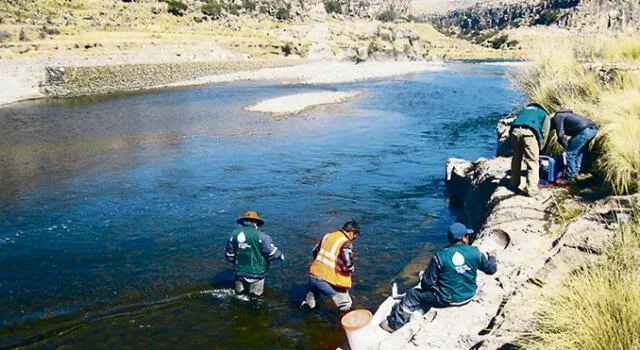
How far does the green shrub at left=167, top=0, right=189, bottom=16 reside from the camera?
92062mm

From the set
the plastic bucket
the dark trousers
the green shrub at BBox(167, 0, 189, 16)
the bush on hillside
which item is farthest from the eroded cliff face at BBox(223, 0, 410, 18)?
the plastic bucket

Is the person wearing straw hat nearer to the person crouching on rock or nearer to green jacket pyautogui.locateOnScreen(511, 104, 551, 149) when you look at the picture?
the person crouching on rock

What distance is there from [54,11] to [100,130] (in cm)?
5673

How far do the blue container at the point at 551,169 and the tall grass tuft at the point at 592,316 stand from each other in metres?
5.27

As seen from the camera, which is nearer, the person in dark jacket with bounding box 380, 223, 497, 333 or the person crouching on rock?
the person in dark jacket with bounding box 380, 223, 497, 333

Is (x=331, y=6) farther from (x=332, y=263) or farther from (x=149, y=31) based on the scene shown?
(x=332, y=263)

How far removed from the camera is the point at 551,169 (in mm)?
9805

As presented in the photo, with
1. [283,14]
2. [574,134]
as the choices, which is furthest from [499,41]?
[574,134]

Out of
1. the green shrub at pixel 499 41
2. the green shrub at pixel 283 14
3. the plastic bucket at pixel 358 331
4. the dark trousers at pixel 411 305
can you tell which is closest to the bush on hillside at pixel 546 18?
the green shrub at pixel 499 41

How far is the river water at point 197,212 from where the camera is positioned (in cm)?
801

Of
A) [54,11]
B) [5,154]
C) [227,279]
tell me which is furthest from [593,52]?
[54,11]

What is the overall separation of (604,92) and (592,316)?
9336mm

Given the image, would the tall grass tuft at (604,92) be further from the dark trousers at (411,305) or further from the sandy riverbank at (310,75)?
the sandy riverbank at (310,75)

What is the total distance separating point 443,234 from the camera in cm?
1176
